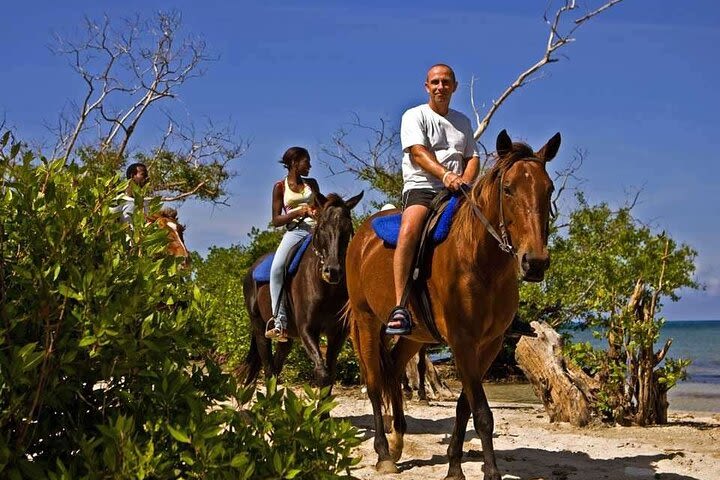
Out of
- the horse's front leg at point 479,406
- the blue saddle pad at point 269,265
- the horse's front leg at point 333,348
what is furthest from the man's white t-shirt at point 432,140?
the blue saddle pad at point 269,265

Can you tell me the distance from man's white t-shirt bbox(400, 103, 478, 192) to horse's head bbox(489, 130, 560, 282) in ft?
3.21

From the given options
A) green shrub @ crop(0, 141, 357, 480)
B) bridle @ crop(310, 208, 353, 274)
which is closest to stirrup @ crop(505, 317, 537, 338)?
bridle @ crop(310, 208, 353, 274)

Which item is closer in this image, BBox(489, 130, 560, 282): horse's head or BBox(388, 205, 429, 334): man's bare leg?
BBox(489, 130, 560, 282): horse's head

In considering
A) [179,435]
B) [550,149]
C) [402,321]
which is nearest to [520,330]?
[402,321]

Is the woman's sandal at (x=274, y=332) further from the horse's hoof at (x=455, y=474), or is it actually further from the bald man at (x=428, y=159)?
the horse's hoof at (x=455, y=474)

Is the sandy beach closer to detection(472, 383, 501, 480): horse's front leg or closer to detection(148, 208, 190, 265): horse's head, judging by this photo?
detection(472, 383, 501, 480): horse's front leg

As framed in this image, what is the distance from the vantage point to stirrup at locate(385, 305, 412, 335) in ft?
21.1

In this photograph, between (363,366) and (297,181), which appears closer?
(363,366)

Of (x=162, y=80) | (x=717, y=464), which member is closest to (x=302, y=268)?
(x=717, y=464)

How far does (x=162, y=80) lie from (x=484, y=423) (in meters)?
26.2

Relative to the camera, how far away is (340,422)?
12.1 ft

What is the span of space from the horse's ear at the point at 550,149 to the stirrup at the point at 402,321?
1.49 meters

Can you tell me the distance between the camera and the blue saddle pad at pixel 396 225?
21.4 ft

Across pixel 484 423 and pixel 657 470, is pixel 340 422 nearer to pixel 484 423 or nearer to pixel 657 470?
pixel 484 423
